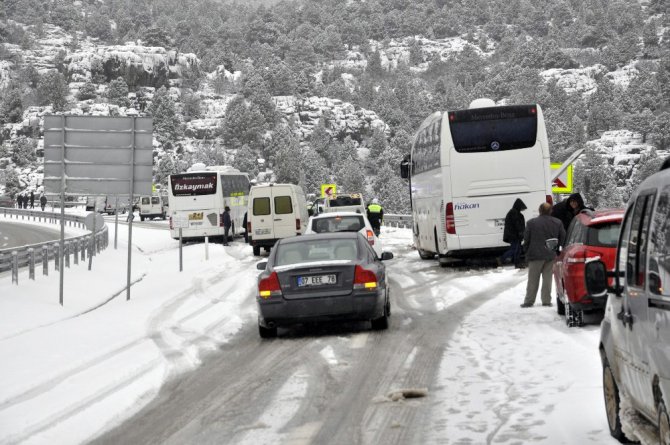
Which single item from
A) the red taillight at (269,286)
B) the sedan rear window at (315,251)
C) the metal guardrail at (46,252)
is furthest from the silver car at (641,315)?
the metal guardrail at (46,252)

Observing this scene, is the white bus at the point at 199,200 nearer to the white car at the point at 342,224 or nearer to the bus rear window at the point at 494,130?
the white car at the point at 342,224

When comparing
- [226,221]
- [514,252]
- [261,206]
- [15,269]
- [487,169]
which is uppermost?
[487,169]

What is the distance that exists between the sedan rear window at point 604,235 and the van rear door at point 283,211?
24.2 meters

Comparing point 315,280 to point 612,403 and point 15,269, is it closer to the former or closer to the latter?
point 612,403

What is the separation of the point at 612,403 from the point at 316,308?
22.3 feet

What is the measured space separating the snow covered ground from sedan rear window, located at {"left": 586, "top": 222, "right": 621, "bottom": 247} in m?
1.14

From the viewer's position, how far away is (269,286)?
12984 millimetres

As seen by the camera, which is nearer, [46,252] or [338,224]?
[338,224]

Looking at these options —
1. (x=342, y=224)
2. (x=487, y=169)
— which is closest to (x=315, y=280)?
(x=342, y=224)

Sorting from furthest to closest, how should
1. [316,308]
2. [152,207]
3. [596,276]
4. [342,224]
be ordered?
[152,207]
[342,224]
[316,308]
[596,276]

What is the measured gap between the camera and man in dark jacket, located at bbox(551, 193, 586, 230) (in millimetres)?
18172

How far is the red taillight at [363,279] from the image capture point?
1300 centimetres

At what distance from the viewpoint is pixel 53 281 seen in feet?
79.6

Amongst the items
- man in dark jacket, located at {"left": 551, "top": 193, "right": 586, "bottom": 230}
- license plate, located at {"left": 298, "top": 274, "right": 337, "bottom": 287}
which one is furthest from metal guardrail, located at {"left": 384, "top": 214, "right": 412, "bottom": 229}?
license plate, located at {"left": 298, "top": 274, "right": 337, "bottom": 287}
